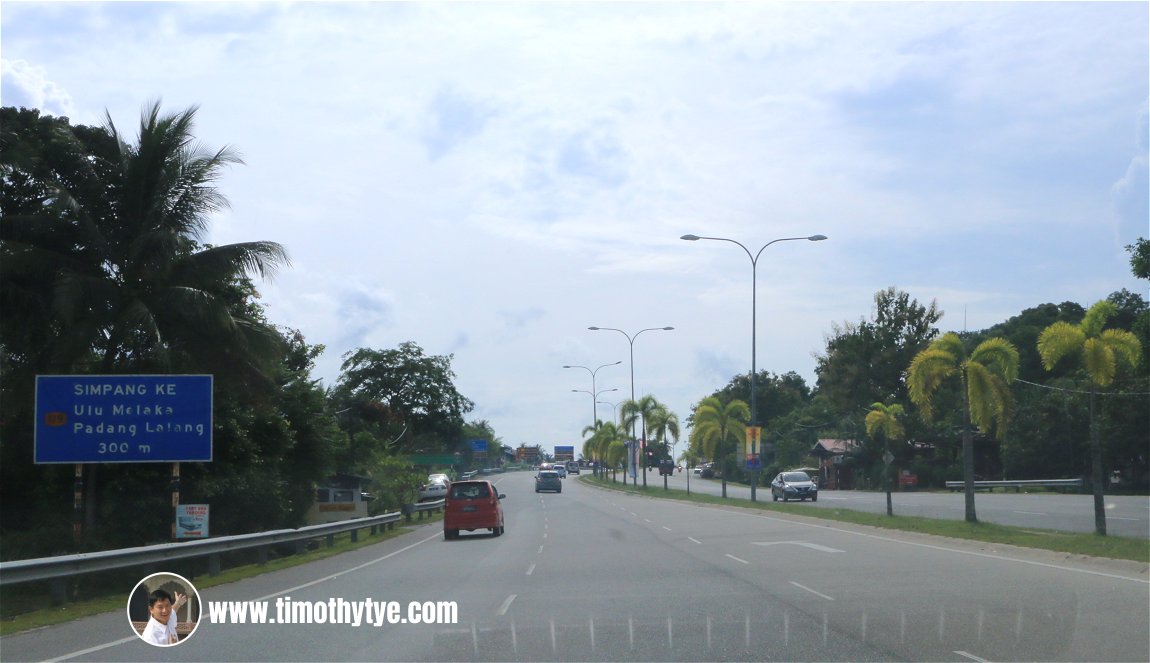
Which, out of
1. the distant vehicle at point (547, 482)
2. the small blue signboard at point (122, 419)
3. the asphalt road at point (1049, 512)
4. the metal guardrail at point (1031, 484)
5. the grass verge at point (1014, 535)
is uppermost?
the small blue signboard at point (122, 419)

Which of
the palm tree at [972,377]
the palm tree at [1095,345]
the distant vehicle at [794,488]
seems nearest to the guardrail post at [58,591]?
the palm tree at [1095,345]

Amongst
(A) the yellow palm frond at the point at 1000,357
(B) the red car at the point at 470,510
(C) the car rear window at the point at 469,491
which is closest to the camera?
(A) the yellow palm frond at the point at 1000,357

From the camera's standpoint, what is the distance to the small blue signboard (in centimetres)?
2106

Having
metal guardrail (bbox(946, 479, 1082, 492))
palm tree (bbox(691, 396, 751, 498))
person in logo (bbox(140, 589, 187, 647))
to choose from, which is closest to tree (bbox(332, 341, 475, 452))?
palm tree (bbox(691, 396, 751, 498))

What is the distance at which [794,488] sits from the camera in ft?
178

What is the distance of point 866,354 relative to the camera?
83188mm

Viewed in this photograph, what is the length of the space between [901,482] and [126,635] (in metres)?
63.8

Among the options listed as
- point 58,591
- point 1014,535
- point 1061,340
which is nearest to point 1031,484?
point 1061,340

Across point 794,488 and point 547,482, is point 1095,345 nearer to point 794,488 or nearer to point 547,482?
point 794,488

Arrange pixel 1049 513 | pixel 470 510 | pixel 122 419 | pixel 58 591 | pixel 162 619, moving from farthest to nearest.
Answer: pixel 1049 513, pixel 470 510, pixel 122 419, pixel 58 591, pixel 162 619

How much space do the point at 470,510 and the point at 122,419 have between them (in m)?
11.8

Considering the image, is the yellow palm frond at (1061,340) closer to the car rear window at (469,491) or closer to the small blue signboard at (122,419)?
the car rear window at (469,491)

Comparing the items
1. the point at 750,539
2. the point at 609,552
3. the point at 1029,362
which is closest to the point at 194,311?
the point at 609,552

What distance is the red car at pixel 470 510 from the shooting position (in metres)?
30.8
